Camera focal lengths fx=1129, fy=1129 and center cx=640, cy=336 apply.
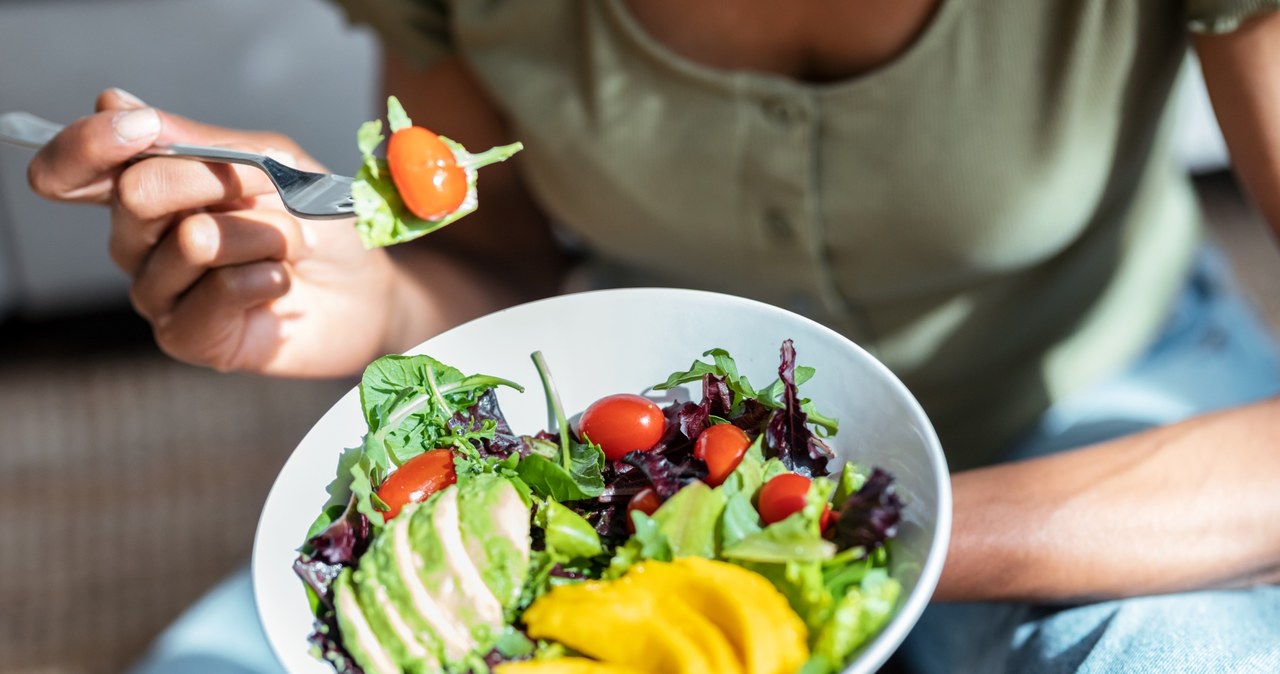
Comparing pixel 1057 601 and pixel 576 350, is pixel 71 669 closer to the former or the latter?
pixel 576 350

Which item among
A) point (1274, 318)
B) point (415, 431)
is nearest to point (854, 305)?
point (415, 431)

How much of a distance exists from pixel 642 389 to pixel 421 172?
0.20 m

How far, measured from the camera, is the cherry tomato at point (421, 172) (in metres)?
0.61

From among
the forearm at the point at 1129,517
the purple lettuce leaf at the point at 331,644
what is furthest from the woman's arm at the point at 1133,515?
the purple lettuce leaf at the point at 331,644

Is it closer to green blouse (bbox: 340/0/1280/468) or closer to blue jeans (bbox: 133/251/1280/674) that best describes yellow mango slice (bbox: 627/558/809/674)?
blue jeans (bbox: 133/251/1280/674)

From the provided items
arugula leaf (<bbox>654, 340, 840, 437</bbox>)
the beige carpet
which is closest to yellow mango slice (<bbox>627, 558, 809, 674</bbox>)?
arugula leaf (<bbox>654, 340, 840, 437</bbox>)

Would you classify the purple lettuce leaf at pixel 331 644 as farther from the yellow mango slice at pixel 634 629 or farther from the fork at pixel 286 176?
the fork at pixel 286 176

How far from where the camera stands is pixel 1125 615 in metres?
0.83

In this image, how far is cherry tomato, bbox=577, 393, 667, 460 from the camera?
67 centimetres

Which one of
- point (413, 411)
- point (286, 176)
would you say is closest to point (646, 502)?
point (413, 411)

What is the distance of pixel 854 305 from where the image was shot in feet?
3.72

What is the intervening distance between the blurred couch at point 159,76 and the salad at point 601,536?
4.23ft

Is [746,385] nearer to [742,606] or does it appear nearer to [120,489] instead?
[742,606]

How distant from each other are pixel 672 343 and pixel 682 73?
41 cm
